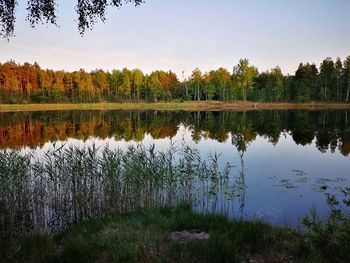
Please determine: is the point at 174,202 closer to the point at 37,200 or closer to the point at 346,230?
the point at 37,200

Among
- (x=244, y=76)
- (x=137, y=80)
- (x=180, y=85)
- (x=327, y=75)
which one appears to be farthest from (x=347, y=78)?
(x=137, y=80)

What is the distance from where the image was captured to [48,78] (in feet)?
326

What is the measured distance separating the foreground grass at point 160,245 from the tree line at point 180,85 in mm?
82946

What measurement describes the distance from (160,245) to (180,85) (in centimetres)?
10821

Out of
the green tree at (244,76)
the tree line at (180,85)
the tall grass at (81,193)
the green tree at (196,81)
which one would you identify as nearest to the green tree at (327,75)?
the tree line at (180,85)

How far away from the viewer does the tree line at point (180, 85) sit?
8594 cm

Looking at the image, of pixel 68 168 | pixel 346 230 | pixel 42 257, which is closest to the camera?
pixel 346 230

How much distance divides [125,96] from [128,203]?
313 feet

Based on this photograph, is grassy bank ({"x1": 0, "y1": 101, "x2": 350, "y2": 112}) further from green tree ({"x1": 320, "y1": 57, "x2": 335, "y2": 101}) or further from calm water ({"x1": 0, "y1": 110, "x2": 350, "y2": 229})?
calm water ({"x1": 0, "y1": 110, "x2": 350, "y2": 229})

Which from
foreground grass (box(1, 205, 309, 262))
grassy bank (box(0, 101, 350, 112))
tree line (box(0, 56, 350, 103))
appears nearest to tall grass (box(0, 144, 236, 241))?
foreground grass (box(1, 205, 309, 262))

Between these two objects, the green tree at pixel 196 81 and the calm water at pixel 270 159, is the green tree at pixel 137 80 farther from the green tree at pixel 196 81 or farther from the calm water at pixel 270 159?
the calm water at pixel 270 159

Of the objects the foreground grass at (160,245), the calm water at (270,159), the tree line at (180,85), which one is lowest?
the calm water at (270,159)

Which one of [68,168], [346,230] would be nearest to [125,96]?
[68,168]

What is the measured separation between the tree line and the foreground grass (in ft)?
272
